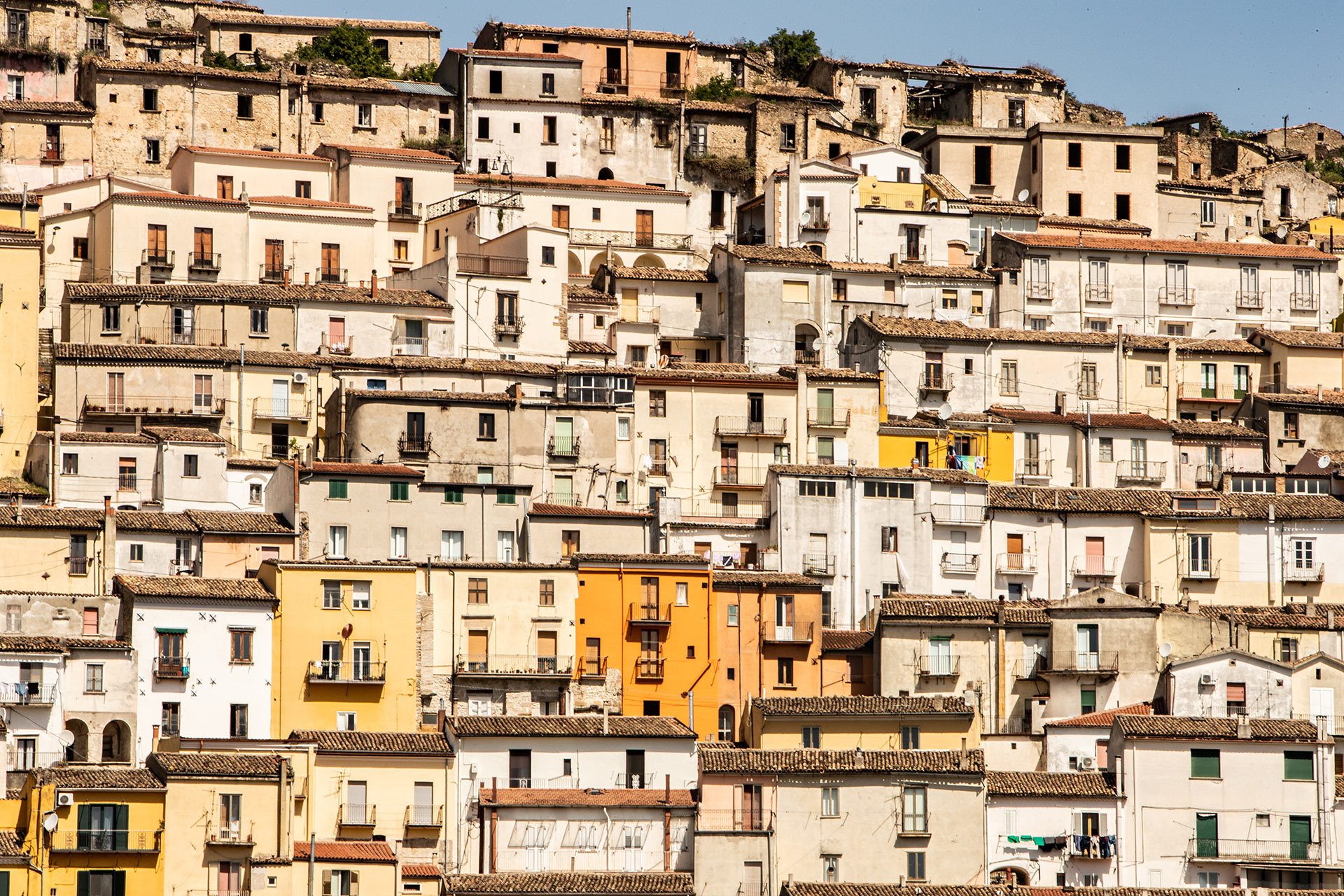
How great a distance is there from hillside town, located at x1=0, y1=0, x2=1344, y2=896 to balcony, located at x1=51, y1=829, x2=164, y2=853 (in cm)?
8

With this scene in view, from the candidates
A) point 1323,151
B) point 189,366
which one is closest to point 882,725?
point 189,366

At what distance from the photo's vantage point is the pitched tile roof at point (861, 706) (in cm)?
5628

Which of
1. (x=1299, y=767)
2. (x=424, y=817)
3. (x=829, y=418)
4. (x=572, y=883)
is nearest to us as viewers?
(x=572, y=883)

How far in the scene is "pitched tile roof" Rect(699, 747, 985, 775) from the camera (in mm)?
52250

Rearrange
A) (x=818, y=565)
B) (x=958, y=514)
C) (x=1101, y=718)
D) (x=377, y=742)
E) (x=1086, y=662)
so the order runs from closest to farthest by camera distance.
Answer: (x=377, y=742)
(x=1101, y=718)
(x=1086, y=662)
(x=818, y=565)
(x=958, y=514)

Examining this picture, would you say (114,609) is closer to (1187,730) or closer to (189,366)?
(189,366)

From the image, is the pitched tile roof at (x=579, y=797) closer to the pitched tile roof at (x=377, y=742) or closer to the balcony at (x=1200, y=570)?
the pitched tile roof at (x=377, y=742)

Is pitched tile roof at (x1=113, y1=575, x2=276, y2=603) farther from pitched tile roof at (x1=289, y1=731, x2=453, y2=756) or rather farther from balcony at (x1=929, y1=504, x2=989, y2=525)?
balcony at (x1=929, y1=504, x2=989, y2=525)

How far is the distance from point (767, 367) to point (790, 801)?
79.6ft

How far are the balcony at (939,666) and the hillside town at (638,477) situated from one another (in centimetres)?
14

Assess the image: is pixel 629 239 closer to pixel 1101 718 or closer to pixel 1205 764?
pixel 1101 718

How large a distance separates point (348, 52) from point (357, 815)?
44.6 metres

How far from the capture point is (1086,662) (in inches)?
2338

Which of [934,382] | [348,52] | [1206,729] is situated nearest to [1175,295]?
[934,382]
